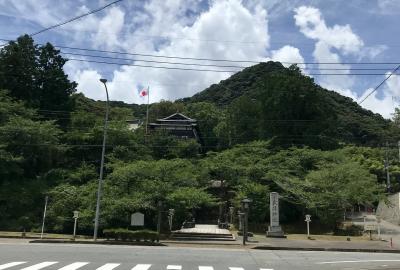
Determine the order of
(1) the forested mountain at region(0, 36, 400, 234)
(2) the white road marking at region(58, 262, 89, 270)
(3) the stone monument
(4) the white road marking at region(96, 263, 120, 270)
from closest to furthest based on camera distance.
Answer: (2) the white road marking at region(58, 262, 89, 270) < (4) the white road marking at region(96, 263, 120, 270) < (3) the stone monument < (1) the forested mountain at region(0, 36, 400, 234)

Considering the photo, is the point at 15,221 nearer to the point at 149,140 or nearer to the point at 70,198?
the point at 70,198

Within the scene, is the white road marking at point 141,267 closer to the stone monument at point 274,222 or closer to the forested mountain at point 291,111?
the stone monument at point 274,222

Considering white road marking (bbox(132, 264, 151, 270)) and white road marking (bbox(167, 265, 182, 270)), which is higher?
white road marking (bbox(167, 265, 182, 270))

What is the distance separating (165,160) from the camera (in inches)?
1700

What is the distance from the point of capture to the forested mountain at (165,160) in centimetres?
3869

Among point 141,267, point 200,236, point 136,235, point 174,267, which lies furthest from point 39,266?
point 200,236

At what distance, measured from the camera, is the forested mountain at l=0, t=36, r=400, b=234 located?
38688 mm

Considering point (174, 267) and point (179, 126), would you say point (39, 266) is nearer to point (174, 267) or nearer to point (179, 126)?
point (174, 267)

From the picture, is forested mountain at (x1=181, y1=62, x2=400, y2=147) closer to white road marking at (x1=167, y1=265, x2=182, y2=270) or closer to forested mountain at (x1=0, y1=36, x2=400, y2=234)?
forested mountain at (x1=0, y1=36, x2=400, y2=234)

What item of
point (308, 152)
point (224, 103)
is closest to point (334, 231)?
point (308, 152)

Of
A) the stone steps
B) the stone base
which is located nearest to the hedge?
the stone steps

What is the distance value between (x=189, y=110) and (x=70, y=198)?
134ft

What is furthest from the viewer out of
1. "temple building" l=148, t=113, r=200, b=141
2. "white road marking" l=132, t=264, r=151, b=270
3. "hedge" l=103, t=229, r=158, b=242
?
"temple building" l=148, t=113, r=200, b=141

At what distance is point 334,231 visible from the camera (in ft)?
130
